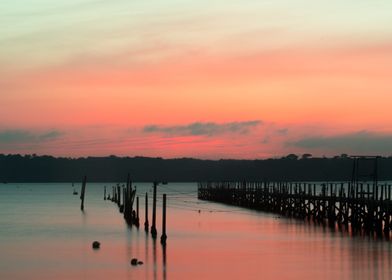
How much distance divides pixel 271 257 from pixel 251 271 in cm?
520

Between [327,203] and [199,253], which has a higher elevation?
[327,203]

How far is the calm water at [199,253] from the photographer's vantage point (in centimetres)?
3867

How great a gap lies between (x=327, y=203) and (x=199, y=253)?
118ft

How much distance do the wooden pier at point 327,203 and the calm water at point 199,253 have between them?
6.39ft

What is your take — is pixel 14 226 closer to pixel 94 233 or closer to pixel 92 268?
pixel 94 233

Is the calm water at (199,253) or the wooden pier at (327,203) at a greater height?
the wooden pier at (327,203)

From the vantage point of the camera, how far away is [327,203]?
262 feet

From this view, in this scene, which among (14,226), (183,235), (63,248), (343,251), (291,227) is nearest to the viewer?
(343,251)

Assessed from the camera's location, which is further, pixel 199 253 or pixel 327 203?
pixel 327 203

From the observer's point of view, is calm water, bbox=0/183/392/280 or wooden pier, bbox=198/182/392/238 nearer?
calm water, bbox=0/183/392/280

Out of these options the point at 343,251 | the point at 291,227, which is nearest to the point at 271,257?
the point at 343,251

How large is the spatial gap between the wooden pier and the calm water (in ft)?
6.39

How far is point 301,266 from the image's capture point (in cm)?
4038

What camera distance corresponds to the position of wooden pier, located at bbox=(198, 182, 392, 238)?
173 ft
